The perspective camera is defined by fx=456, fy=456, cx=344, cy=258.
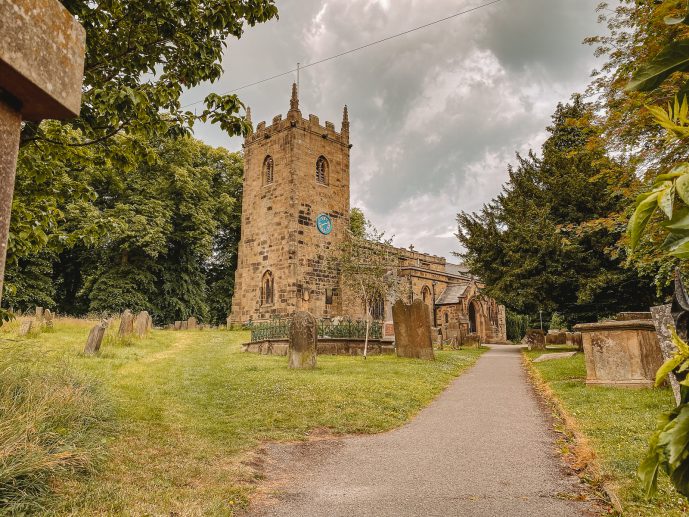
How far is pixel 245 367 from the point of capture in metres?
11.7

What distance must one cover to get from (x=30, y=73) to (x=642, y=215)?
1999 millimetres

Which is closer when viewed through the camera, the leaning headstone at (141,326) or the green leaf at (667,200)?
the green leaf at (667,200)

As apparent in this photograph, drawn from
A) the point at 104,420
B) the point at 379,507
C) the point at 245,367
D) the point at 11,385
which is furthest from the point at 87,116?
the point at 245,367

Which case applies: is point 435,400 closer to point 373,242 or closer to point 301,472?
point 301,472

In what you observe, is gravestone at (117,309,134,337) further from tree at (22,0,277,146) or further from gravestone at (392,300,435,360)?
tree at (22,0,277,146)

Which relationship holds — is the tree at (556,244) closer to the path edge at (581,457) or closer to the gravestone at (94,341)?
the path edge at (581,457)

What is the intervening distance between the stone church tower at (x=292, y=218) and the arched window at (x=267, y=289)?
2.1 inches

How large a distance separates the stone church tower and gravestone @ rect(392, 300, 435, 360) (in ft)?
28.2

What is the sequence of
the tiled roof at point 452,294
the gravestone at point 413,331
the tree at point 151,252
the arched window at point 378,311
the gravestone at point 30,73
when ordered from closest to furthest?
the gravestone at point 30,73, the gravestone at point 413,331, the tree at point 151,252, the arched window at point 378,311, the tiled roof at point 452,294

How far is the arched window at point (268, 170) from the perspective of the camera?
86.0ft

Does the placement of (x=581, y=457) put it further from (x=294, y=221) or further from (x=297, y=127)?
(x=297, y=127)

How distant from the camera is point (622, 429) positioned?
5422mm

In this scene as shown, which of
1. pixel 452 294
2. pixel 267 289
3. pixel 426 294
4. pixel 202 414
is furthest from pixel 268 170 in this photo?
pixel 202 414

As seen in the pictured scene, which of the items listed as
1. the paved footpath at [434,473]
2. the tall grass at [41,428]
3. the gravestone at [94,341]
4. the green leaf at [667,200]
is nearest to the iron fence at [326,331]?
the gravestone at [94,341]
